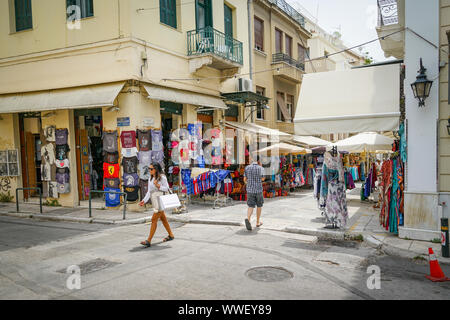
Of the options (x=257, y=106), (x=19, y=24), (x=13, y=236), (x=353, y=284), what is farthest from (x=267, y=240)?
(x=19, y=24)

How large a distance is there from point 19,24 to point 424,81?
1486 centimetres

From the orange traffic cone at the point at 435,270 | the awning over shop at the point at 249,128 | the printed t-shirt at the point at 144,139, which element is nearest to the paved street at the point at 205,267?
the orange traffic cone at the point at 435,270

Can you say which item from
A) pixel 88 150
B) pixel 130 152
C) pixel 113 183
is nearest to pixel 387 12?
pixel 130 152

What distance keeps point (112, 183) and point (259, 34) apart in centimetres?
1278

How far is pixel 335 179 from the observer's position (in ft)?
26.9

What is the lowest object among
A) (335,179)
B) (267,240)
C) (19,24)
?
(267,240)

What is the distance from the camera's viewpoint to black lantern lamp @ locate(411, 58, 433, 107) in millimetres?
6805

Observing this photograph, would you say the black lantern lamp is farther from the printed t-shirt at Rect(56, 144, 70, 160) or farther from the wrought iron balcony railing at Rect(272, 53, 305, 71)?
the wrought iron balcony railing at Rect(272, 53, 305, 71)

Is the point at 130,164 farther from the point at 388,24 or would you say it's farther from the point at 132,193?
the point at 388,24

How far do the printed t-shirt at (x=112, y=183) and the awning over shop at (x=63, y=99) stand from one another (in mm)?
2651

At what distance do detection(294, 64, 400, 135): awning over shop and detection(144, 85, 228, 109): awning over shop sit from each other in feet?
17.2

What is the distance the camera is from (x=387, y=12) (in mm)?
9664

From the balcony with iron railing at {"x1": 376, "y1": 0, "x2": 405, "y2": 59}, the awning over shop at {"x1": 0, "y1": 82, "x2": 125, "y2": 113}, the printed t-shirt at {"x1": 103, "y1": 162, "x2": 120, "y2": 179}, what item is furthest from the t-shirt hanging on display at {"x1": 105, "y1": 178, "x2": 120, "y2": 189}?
the balcony with iron railing at {"x1": 376, "y1": 0, "x2": 405, "y2": 59}

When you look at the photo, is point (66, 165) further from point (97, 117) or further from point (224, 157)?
point (224, 157)
